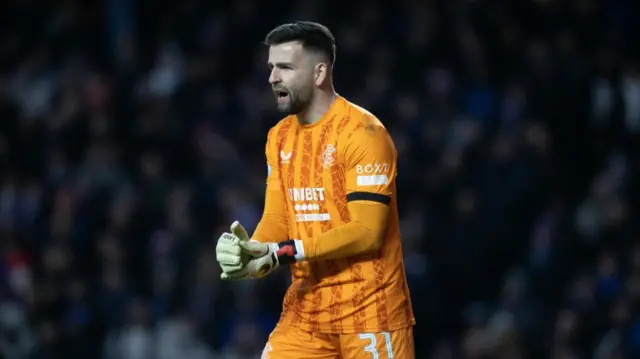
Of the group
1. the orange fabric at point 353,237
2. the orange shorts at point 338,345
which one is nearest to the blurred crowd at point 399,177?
the orange shorts at point 338,345

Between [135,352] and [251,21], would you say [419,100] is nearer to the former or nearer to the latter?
[251,21]

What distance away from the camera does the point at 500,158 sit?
12.0 meters

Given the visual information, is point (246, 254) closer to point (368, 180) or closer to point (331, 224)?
point (331, 224)

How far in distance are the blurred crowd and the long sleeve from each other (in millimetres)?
4801

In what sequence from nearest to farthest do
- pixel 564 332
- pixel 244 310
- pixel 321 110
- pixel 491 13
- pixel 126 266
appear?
pixel 321 110 < pixel 564 332 < pixel 244 310 < pixel 126 266 < pixel 491 13

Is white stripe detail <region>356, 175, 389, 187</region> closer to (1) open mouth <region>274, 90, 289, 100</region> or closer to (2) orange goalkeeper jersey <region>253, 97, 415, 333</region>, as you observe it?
(2) orange goalkeeper jersey <region>253, 97, 415, 333</region>

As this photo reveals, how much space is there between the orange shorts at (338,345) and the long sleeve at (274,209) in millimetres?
498

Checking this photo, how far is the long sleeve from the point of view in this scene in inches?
256

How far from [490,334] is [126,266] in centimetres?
370

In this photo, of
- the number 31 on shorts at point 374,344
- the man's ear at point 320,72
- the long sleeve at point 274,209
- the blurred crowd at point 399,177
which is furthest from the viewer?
the blurred crowd at point 399,177

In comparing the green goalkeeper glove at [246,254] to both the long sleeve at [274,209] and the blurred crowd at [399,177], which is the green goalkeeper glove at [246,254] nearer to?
the long sleeve at [274,209]

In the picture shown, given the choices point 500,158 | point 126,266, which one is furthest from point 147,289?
point 500,158

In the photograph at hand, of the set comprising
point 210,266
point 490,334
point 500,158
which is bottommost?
point 490,334

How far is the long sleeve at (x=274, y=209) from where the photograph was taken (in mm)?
6508
